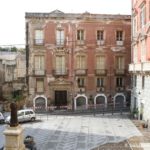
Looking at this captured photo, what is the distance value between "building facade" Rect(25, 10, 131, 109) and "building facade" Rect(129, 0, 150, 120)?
3.41m

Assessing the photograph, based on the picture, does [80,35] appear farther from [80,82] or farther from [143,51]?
[143,51]

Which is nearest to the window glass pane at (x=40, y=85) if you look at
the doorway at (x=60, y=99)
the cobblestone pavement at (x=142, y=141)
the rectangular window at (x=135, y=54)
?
the doorway at (x=60, y=99)

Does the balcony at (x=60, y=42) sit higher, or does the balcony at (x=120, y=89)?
the balcony at (x=60, y=42)

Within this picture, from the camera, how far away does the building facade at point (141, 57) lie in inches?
1330

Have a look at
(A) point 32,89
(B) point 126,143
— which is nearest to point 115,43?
(A) point 32,89

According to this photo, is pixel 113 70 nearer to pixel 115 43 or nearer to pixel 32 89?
pixel 115 43

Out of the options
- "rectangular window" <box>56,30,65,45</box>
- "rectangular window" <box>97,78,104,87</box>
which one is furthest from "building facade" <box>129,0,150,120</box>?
"rectangular window" <box>56,30,65,45</box>

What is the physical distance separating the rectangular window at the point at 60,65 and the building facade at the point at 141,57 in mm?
7667

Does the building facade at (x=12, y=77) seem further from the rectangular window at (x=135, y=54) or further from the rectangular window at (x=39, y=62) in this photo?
the rectangular window at (x=135, y=54)

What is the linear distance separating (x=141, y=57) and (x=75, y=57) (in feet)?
31.0

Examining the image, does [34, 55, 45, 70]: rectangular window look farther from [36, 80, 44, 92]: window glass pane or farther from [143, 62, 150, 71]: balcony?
[143, 62, 150, 71]: balcony

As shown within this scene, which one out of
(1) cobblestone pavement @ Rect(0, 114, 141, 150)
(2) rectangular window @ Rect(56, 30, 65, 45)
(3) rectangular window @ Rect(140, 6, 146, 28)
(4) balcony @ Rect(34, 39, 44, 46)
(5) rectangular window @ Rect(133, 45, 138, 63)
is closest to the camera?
(1) cobblestone pavement @ Rect(0, 114, 141, 150)

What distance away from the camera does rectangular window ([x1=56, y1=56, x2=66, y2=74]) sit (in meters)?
44.1

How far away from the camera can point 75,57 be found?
44.2 meters
